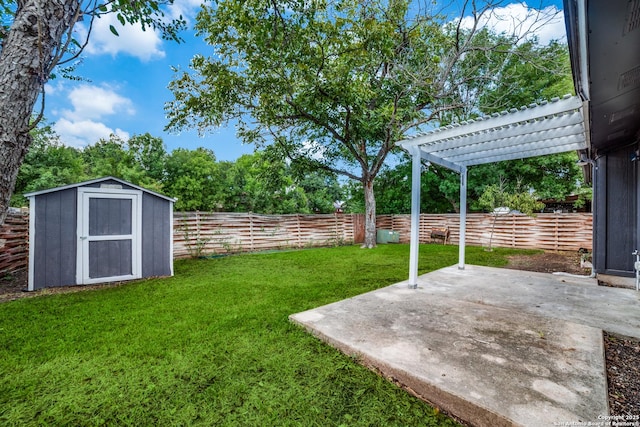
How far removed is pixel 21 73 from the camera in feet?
3.39

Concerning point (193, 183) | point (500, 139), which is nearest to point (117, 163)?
point (193, 183)

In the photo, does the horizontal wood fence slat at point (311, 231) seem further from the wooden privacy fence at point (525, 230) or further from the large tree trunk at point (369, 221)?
the large tree trunk at point (369, 221)

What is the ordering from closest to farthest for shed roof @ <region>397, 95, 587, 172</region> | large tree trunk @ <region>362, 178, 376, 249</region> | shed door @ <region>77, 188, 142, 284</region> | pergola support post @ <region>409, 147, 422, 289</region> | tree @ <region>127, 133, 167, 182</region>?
1. shed roof @ <region>397, 95, 587, 172</region>
2. pergola support post @ <region>409, 147, 422, 289</region>
3. shed door @ <region>77, 188, 142, 284</region>
4. large tree trunk @ <region>362, 178, 376, 249</region>
5. tree @ <region>127, 133, 167, 182</region>

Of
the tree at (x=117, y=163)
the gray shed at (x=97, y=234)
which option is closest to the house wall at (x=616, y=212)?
the gray shed at (x=97, y=234)

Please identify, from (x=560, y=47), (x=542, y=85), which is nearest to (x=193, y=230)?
(x=560, y=47)

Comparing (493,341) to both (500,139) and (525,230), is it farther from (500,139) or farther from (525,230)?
(525,230)

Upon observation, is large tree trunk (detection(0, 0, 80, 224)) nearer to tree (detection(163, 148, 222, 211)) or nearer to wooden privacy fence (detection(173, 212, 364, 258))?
wooden privacy fence (detection(173, 212, 364, 258))

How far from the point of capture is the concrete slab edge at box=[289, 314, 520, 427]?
144 cm

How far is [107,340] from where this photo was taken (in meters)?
2.54

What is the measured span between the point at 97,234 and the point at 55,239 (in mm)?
530

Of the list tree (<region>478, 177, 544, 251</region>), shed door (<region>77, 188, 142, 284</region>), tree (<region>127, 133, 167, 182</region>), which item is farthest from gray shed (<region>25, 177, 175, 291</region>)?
tree (<region>127, 133, 167, 182</region>)

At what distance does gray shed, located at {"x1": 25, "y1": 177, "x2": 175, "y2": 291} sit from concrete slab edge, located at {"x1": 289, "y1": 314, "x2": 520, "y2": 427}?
467cm

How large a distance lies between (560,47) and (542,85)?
4748 millimetres

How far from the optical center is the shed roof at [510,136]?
288cm
